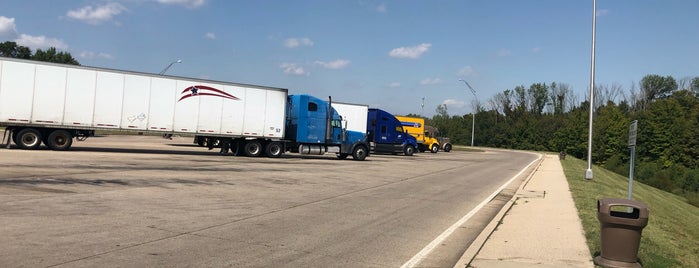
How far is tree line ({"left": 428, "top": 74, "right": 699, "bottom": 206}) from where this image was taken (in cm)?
7588

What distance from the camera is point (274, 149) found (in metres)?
29.2

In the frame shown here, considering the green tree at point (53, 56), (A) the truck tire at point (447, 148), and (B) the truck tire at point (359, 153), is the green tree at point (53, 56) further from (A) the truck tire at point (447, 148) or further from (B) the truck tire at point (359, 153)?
(B) the truck tire at point (359, 153)

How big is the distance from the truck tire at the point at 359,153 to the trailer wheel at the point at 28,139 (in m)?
16.0

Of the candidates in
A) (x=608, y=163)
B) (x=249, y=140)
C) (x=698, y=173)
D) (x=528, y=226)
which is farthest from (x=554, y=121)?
(x=528, y=226)

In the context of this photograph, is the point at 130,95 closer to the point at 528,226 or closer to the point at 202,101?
the point at 202,101

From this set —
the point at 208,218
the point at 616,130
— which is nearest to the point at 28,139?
the point at 208,218

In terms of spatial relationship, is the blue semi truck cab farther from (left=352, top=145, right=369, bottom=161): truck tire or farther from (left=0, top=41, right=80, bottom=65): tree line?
(left=0, top=41, right=80, bottom=65): tree line

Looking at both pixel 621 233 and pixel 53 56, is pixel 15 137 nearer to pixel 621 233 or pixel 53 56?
pixel 621 233

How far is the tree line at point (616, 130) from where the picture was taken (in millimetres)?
75875

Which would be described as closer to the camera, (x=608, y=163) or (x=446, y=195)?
(x=446, y=195)

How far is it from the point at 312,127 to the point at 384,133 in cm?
1166

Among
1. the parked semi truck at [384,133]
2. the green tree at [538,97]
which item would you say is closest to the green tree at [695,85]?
the green tree at [538,97]

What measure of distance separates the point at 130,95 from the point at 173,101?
199 cm

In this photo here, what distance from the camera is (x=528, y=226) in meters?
9.80
